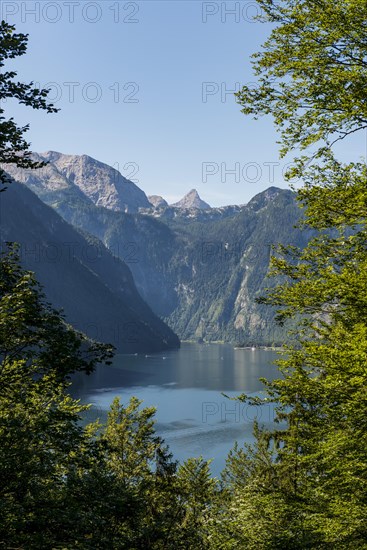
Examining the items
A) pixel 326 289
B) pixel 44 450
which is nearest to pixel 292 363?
pixel 326 289

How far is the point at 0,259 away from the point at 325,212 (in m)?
8.39

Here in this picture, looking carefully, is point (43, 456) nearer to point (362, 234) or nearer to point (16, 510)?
point (16, 510)

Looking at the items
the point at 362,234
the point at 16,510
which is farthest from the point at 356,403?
the point at 16,510

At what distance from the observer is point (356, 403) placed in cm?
1091

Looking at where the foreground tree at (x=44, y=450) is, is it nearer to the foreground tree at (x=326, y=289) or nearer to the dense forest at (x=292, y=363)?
the dense forest at (x=292, y=363)

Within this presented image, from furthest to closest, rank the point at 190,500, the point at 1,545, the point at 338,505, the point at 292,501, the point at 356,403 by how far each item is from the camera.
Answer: the point at 190,500, the point at 292,501, the point at 338,505, the point at 356,403, the point at 1,545

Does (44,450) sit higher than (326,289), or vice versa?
(326,289)

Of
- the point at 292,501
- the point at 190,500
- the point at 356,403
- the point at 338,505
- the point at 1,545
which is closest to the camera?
the point at 1,545

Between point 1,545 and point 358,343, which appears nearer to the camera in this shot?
point 1,545

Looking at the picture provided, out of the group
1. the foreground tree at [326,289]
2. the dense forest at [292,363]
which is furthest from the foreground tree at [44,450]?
the foreground tree at [326,289]

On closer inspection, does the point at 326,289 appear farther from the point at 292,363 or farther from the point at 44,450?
the point at 44,450

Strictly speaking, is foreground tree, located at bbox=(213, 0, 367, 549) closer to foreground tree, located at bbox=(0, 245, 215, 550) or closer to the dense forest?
the dense forest

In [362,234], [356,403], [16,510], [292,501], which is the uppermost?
[362,234]

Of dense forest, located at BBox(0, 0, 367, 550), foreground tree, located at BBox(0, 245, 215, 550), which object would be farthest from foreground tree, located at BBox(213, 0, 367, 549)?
foreground tree, located at BBox(0, 245, 215, 550)
